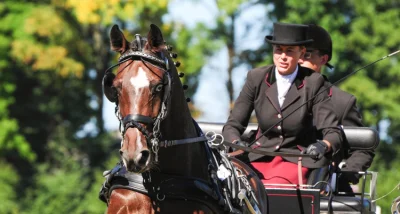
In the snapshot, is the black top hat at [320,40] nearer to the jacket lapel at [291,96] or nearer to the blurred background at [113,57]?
the jacket lapel at [291,96]

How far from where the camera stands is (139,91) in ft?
21.8

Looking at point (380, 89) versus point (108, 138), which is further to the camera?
point (108, 138)

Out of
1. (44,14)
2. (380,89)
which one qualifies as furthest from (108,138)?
(380,89)

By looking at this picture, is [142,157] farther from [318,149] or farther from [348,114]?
[348,114]

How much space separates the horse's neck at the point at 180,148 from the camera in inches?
276

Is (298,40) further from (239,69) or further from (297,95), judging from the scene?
(239,69)

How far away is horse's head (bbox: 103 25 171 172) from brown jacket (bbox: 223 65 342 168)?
1.76 metres

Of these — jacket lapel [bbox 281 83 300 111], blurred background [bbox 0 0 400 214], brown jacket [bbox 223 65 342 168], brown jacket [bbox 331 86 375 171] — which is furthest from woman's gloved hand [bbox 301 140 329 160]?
blurred background [bbox 0 0 400 214]

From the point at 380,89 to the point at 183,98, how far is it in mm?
21075

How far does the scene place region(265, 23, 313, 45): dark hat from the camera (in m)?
8.62

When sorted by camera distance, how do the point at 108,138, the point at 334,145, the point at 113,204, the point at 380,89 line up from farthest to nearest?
the point at 108,138
the point at 380,89
the point at 334,145
the point at 113,204

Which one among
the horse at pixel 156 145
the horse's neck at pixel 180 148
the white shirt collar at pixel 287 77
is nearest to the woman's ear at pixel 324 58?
the white shirt collar at pixel 287 77

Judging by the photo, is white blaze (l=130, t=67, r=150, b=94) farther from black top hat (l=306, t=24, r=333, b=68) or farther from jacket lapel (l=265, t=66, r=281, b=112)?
black top hat (l=306, t=24, r=333, b=68)

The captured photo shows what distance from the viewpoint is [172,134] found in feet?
23.1
